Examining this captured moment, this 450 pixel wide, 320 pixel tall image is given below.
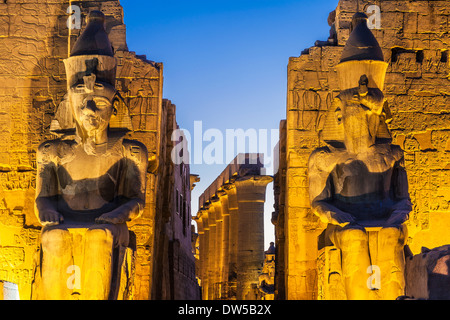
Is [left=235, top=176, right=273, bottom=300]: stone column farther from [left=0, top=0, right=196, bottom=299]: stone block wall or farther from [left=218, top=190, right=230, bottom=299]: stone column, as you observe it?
[left=0, top=0, right=196, bottom=299]: stone block wall

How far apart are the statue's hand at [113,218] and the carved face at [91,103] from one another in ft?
2.63

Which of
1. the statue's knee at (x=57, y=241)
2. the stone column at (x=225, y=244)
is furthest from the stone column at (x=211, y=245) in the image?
the statue's knee at (x=57, y=241)

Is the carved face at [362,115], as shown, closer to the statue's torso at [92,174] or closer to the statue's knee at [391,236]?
the statue's knee at [391,236]

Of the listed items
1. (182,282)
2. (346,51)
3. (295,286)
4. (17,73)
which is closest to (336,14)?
(346,51)

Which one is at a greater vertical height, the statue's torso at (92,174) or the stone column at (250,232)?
the stone column at (250,232)

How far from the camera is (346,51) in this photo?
715 centimetres

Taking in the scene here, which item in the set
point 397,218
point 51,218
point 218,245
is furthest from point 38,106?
point 218,245

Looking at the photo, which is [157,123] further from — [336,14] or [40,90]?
[336,14]

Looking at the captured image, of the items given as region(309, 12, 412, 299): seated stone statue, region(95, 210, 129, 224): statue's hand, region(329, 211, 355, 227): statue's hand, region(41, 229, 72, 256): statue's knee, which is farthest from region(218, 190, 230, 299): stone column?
region(41, 229, 72, 256): statue's knee

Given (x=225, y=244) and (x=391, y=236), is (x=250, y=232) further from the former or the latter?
(x=391, y=236)

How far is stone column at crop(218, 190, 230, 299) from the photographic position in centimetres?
1581

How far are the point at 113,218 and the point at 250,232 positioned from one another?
8394 mm

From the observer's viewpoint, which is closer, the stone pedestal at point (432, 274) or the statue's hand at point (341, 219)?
the stone pedestal at point (432, 274)

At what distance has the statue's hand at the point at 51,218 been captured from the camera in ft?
20.8
